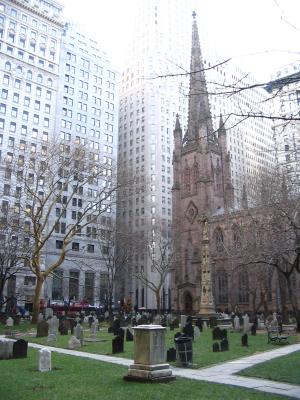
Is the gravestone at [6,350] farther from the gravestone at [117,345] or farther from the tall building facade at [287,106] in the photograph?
the tall building facade at [287,106]

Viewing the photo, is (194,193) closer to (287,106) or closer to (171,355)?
(287,106)

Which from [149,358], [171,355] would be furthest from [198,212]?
[149,358]

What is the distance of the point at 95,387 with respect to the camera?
9.08 m

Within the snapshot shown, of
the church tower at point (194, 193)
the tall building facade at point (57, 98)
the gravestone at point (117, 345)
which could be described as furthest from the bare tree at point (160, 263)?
the gravestone at point (117, 345)

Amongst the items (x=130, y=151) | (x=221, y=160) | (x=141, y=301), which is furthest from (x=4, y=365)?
(x=130, y=151)

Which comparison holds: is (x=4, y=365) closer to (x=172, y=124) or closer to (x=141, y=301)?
(x=141, y=301)

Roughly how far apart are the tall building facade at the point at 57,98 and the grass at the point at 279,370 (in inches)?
1852

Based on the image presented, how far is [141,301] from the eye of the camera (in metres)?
82.1

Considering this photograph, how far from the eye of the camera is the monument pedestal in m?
9.62

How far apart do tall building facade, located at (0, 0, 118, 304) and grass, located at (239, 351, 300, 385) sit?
154 feet

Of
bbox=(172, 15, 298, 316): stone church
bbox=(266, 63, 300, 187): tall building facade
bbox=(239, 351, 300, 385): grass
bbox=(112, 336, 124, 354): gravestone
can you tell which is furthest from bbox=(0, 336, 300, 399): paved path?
bbox=(172, 15, 298, 316): stone church

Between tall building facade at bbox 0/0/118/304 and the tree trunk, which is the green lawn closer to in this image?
the tree trunk

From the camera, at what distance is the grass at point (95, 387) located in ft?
26.9

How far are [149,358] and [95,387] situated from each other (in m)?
1.42
